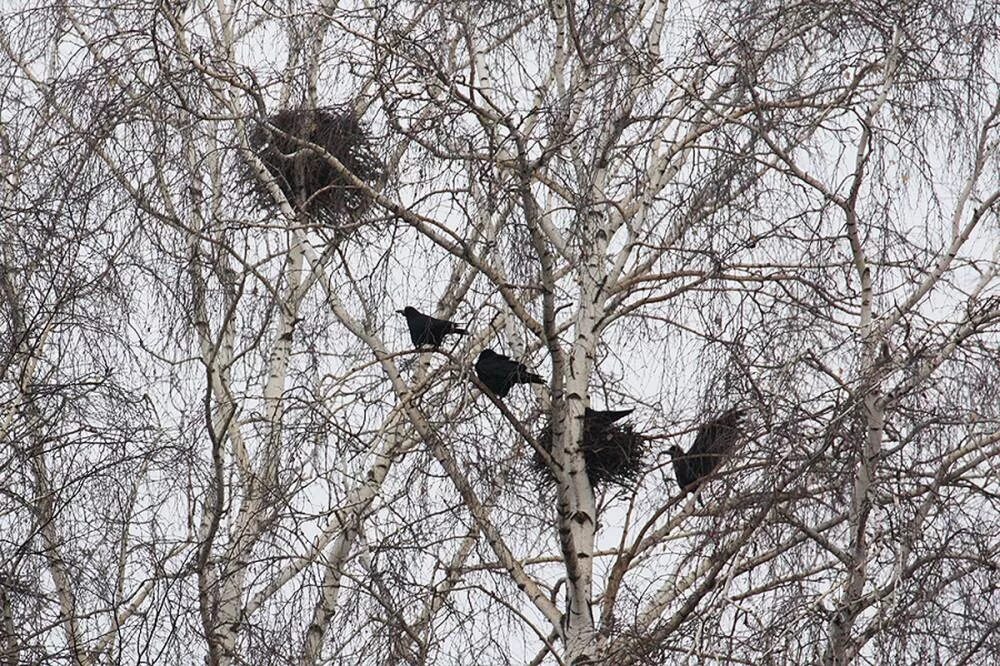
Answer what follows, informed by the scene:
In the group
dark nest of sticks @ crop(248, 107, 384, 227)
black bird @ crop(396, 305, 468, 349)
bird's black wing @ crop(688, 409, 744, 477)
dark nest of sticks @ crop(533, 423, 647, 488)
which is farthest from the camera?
dark nest of sticks @ crop(533, 423, 647, 488)

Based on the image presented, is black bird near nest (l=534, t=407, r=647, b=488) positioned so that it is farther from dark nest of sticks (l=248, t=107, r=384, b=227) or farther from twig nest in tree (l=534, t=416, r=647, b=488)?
dark nest of sticks (l=248, t=107, r=384, b=227)

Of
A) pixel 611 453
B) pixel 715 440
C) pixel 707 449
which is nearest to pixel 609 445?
pixel 611 453

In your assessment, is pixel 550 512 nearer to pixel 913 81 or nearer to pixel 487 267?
pixel 487 267

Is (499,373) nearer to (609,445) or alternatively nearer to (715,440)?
(609,445)

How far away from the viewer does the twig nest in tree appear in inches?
279

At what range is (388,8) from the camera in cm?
645

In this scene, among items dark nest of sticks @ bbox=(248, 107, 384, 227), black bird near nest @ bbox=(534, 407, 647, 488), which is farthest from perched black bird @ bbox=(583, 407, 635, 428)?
dark nest of sticks @ bbox=(248, 107, 384, 227)

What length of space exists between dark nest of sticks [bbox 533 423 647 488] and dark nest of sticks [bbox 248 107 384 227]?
1.35 m

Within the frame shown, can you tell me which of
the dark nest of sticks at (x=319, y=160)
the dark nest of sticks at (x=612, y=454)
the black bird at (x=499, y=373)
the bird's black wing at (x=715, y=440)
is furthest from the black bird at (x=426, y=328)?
the bird's black wing at (x=715, y=440)

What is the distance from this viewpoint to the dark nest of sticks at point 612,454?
23.3 feet

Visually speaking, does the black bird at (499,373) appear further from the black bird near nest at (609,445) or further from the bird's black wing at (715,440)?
the bird's black wing at (715,440)

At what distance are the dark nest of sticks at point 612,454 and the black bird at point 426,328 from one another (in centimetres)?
61

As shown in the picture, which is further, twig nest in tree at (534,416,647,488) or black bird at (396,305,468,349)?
twig nest in tree at (534,416,647,488)

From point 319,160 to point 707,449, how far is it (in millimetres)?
2132
